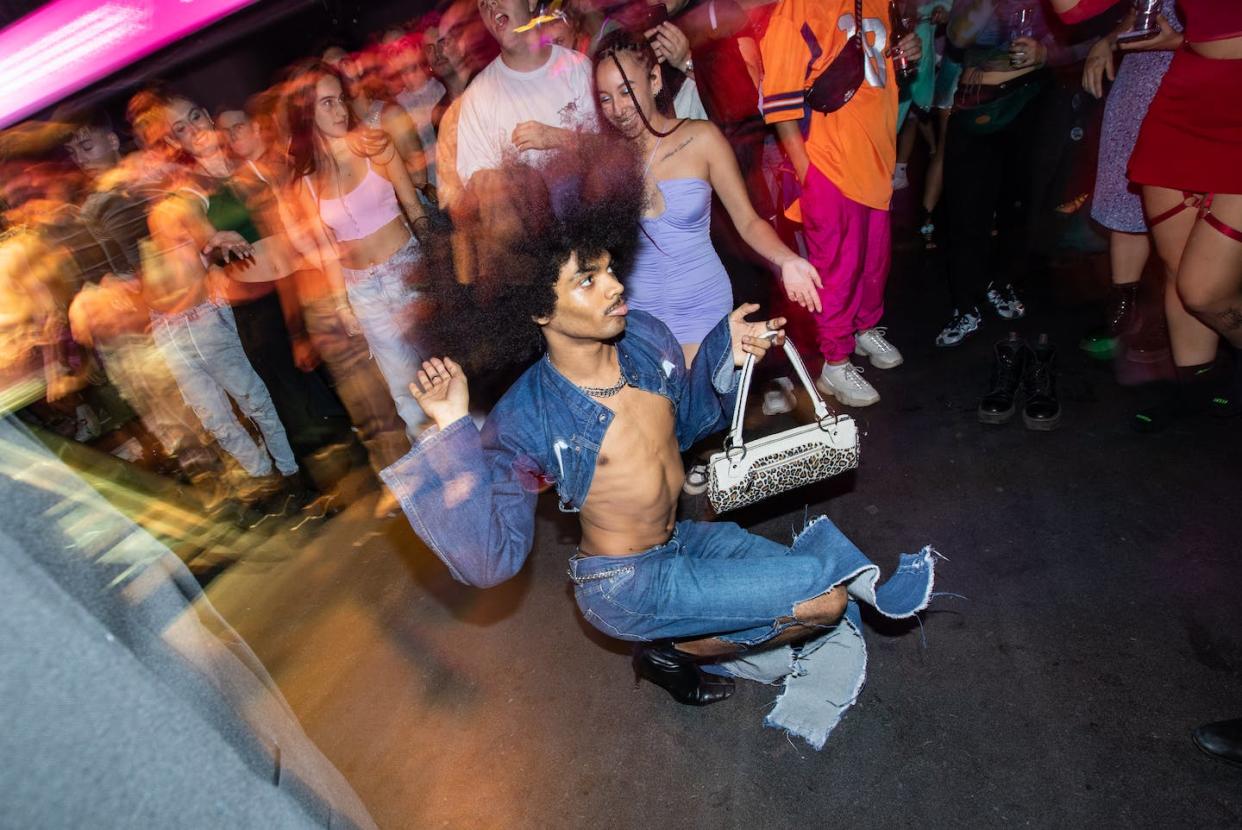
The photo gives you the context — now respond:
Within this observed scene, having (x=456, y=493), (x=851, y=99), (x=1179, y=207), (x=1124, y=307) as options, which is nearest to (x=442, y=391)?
(x=456, y=493)

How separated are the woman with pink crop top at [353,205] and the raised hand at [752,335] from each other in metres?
1.99

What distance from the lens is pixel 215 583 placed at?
13.7 ft

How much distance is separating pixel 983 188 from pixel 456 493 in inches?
169

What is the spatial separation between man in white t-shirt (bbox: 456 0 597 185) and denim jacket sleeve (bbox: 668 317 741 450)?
1.56 m

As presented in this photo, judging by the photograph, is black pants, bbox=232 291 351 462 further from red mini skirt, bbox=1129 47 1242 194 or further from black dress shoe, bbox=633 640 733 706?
red mini skirt, bbox=1129 47 1242 194

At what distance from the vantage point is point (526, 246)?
211cm

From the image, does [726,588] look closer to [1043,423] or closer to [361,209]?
[1043,423]

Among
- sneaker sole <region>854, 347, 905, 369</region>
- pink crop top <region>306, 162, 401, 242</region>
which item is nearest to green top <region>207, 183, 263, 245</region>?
pink crop top <region>306, 162, 401, 242</region>

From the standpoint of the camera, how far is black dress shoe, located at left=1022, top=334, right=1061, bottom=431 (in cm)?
376

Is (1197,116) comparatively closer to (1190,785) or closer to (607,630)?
(1190,785)

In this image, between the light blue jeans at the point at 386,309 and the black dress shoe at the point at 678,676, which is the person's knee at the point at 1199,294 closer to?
the black dress shoe at the point at 678,676

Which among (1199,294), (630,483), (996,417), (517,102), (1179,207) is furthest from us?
(996,417)

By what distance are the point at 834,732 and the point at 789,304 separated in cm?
326

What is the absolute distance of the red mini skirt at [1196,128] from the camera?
2848 millimetres
